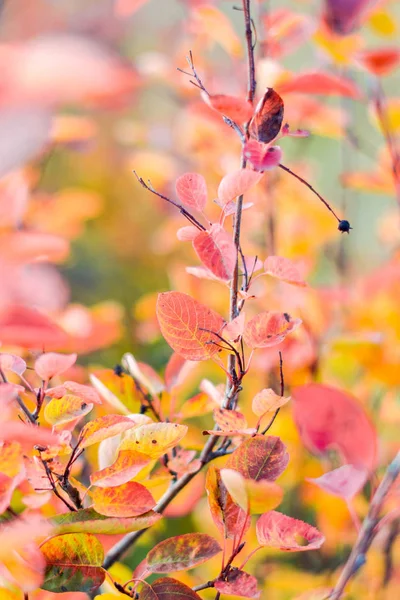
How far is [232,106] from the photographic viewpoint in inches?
13.9

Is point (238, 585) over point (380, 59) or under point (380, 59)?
under

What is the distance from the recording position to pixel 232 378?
1.30 ft

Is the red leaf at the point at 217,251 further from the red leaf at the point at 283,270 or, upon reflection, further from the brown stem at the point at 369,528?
the brown stem at the point at 369,528

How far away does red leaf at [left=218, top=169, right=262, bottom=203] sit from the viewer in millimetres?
351

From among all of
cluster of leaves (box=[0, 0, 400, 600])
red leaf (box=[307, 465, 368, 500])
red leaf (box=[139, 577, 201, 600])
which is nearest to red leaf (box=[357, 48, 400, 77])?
cluster of leaves (box=[0, 0, 400, 600])

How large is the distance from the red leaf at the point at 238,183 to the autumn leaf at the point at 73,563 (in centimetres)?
25

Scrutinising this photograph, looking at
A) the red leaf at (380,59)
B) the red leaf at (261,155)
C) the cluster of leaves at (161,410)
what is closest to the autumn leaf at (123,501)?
the cluster of leaves at (161,410)

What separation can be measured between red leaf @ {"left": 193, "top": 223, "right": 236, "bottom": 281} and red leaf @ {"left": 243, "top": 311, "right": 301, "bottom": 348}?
1.6 inches

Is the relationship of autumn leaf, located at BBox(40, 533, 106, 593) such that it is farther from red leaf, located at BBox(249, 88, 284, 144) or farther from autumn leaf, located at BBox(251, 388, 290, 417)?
red leaf, located at BBox(249, 88, 284, 144)

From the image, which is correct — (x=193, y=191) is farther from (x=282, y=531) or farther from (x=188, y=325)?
(x=282, y=531)

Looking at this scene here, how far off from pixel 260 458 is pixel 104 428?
0.36 feet

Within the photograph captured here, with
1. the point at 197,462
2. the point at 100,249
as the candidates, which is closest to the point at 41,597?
the point at 197,462

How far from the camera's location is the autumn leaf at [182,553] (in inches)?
15.1

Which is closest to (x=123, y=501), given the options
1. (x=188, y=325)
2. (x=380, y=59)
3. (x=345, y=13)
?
(x=188, y=325)
